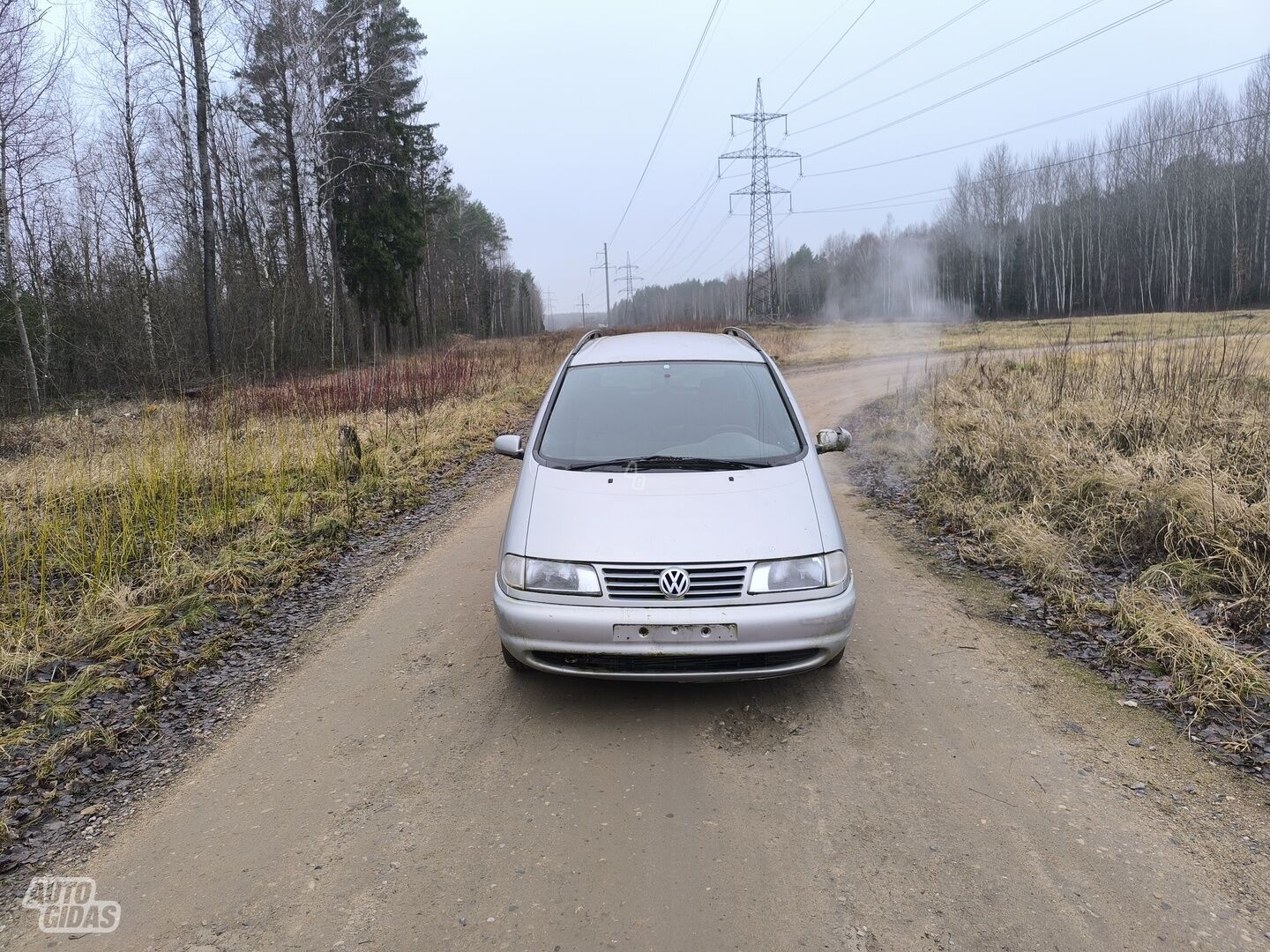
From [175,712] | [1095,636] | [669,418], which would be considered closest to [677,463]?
[669,418]

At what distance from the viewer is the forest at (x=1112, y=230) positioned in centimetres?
4916

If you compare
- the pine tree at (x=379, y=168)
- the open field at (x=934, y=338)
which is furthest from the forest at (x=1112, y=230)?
the pine tree at (x=379, y=168)

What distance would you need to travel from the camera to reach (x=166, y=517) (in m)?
6.52

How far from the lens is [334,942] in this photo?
231cm

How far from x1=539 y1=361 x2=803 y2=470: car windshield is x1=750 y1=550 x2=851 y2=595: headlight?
80 cm

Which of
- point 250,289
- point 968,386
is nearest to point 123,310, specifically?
point 250,289

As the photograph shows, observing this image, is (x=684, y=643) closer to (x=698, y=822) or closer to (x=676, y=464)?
(x=698, y=822)

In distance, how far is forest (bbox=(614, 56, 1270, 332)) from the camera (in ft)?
161

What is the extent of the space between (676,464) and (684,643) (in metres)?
1.19

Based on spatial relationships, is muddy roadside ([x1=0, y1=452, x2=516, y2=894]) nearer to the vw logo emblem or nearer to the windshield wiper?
the windshield wiper

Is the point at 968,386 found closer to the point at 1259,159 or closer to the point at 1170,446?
the point at 1170,446

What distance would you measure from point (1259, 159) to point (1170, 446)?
5956cm

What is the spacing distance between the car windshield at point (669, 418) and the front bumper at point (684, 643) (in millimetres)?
1036

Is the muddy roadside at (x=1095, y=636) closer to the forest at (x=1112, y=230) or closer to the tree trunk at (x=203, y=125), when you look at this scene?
the tree trunk at (x=203, y=125)
